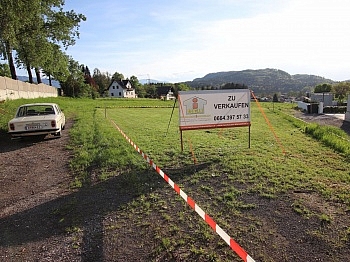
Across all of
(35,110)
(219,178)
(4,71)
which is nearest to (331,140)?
(219,178)

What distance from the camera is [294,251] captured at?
11.5ft

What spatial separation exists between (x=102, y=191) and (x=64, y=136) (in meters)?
6.98

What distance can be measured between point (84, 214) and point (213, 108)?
4.76m

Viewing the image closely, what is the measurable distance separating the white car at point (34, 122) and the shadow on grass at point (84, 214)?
5.25 metres

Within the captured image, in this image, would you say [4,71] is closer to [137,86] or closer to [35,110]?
[35,110]

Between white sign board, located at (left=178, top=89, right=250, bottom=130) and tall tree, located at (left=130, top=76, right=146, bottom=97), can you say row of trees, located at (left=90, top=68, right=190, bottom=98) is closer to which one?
tall tree, located at (left=130, top=76, right=146, bottom=97)

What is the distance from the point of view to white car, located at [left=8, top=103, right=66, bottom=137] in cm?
980

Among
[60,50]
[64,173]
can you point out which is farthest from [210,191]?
[60,50]

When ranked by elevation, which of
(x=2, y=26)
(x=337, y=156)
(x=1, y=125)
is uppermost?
(x=2, y=26)

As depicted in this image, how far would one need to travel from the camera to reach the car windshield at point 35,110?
10998 millimetres

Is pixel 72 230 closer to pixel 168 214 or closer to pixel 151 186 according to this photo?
pixel 168 214

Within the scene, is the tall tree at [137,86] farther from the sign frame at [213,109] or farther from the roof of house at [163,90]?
the sign frame at [213,109]

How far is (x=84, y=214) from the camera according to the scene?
460 centimetres

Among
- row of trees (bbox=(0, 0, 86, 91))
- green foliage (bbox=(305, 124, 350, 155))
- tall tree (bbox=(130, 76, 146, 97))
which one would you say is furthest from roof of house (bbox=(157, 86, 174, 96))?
green foliage (bbox=(305, 124, 350, 155))
